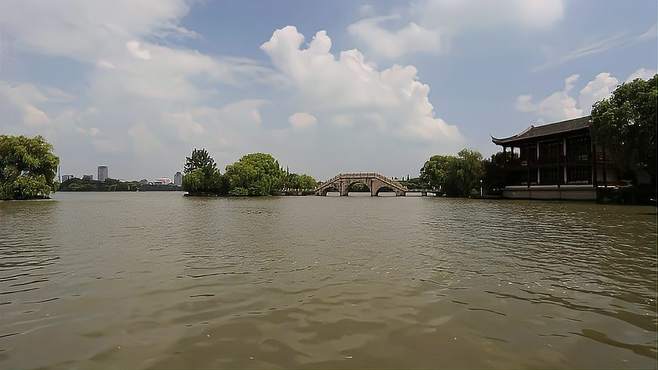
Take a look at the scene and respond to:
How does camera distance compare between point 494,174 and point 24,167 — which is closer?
point 24,167

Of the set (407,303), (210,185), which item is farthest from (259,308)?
(210,185)

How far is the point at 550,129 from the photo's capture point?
5638 centimetres

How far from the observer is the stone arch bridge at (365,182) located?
104 metres

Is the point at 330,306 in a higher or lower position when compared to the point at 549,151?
lower

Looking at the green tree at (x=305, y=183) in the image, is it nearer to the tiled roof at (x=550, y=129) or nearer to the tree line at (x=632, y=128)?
the tiled roof at (x=550, y=129)

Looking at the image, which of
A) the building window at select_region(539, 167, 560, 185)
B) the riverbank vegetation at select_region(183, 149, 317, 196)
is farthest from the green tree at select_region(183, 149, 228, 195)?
the building window at select_region(539, 167, 560, 185)

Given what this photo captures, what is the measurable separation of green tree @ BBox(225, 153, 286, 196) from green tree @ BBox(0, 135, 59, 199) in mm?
34469

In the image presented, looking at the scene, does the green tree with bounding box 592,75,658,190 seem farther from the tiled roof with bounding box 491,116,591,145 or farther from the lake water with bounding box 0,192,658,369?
the lake water with bounding box 0,192,658,369

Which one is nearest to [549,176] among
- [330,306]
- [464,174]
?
[464,174]

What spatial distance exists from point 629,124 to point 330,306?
3537 centimetres

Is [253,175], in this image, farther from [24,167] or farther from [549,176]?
[549,176]

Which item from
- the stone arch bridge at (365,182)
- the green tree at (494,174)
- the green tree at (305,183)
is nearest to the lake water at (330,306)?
the green tree at (494,174)

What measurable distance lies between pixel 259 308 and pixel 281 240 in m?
8.83

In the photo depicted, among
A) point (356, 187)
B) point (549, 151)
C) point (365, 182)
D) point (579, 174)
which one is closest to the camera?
point (579, 174)
